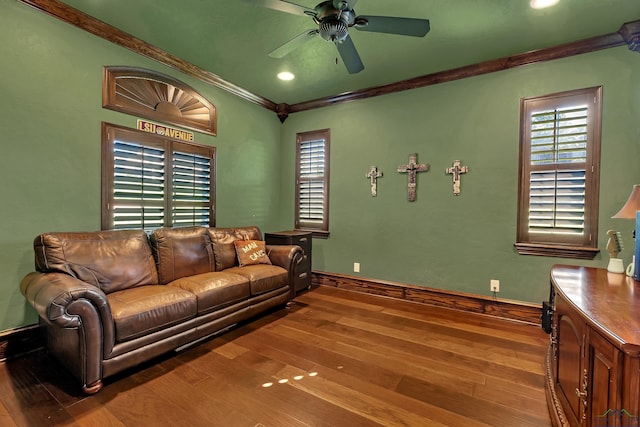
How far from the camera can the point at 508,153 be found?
3.15 meters

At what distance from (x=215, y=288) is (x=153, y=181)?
1457 millimetres

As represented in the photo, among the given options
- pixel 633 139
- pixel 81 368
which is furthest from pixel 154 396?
pixel 633 139

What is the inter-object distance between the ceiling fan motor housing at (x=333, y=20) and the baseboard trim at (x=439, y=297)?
9.76 ft

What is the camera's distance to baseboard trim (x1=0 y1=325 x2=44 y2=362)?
7.20 feet

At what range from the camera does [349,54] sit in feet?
7.73

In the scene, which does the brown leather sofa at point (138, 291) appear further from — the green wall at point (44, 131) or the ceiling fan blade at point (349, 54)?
the ceiling fan blade at point (349, 54)

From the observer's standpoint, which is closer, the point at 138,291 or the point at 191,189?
the point at 138,291

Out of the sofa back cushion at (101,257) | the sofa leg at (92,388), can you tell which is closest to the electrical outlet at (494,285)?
the sofa back cushion at (101,257)

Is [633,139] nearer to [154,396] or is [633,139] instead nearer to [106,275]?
[154,396]

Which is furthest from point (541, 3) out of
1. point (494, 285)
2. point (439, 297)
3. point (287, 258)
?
point (287, 258)

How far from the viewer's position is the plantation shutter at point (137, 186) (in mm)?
2854

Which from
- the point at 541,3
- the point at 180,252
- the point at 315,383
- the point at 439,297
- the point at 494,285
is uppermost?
the point at 541,3

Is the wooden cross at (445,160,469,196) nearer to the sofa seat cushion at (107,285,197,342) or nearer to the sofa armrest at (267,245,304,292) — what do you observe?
the sofa armrest at (267,245,304,292)

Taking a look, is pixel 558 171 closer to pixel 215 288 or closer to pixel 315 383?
pixel 315 383
